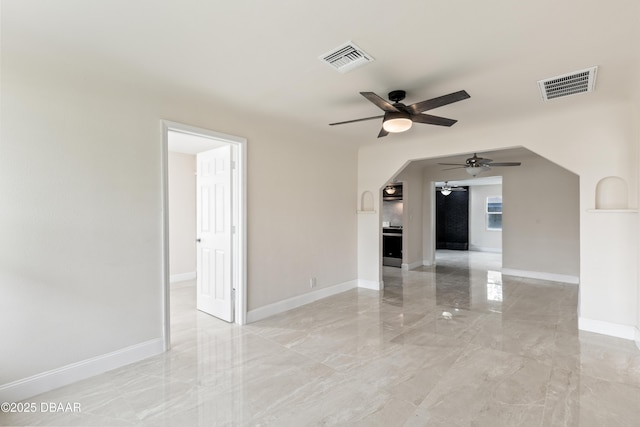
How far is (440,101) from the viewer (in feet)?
7.83

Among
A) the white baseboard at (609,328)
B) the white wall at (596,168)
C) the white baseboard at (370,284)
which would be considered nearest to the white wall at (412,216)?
the white baseboard at (370,284)

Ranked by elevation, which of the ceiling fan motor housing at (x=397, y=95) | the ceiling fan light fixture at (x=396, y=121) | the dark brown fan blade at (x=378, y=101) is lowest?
the ceiling fan light fixture at (x=396, y=121)

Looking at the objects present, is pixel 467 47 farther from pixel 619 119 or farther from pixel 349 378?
pixel 349 378

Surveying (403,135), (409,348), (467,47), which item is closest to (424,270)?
(403,135)

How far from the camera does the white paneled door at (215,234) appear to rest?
3.76m

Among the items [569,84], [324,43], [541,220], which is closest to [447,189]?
[541,220]

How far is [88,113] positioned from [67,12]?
930 millimetres

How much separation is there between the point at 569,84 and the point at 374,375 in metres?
3.12

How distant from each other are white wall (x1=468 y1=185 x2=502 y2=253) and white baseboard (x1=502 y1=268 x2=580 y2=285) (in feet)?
15.2

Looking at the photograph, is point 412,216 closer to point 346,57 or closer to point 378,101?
point 378,101

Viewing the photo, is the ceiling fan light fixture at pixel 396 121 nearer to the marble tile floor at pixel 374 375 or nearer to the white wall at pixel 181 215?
the marble tile floor at pixel 374 375

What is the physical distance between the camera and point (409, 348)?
3004mm

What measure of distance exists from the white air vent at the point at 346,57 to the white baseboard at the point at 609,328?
149 inches

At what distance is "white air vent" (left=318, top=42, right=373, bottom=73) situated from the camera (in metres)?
2.16
